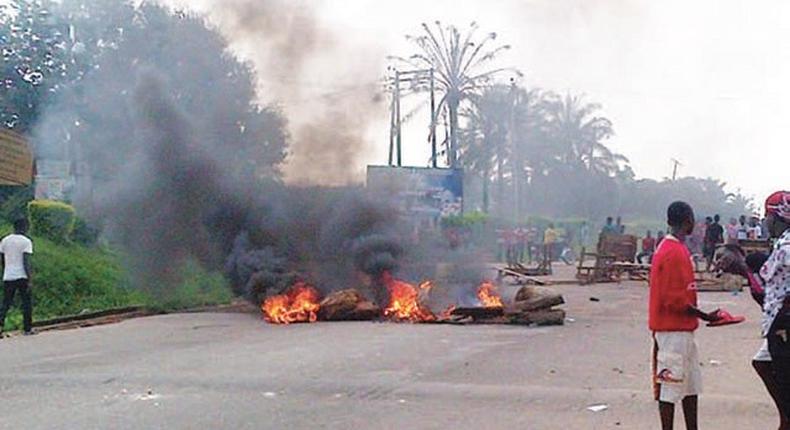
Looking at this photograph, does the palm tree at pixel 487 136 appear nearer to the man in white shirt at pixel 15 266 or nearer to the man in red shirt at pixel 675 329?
the man in white shirt at pixel 15 266

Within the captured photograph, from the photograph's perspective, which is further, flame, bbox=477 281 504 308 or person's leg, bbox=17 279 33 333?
flame, bbox=477 281 504 308

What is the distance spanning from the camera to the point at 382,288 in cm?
1739

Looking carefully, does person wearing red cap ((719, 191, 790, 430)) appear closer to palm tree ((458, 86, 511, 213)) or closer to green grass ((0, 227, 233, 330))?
green grass ((0, 227, 233, 330))

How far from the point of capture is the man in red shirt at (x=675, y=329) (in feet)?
19.3

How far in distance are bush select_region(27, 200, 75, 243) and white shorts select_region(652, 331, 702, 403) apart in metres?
18.9

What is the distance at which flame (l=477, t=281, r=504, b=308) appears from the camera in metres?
16.7

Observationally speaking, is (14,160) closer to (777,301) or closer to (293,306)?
(293,306)

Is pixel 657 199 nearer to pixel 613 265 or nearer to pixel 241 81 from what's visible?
pixel 613 265

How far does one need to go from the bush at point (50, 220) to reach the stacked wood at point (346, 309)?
29.7 ft

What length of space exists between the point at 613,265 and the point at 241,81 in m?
11.3

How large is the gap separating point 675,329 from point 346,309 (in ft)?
34.4

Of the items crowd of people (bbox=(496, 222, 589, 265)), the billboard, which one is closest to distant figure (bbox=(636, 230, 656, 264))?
crowd of people (bbox=(496, 222, 589, 265))

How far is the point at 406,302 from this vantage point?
653 inches

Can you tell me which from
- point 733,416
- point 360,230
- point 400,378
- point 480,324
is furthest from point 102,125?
point 733,416
